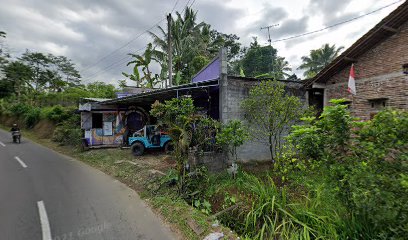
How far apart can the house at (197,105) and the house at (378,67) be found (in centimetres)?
180

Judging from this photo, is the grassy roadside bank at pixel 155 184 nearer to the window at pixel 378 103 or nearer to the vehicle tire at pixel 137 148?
the vehicle tire at pixel 137 148

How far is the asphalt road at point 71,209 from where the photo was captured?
3912mm

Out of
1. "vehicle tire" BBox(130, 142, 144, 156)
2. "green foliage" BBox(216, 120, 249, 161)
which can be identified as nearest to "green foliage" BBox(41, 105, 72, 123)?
"vehicle tire" BBox(130, 142, 144, 156)

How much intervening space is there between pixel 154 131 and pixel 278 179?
24.0 feet

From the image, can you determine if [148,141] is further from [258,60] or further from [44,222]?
[258,60]

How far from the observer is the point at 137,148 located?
1073 centimetres

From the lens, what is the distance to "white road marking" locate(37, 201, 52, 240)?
381 centimetres

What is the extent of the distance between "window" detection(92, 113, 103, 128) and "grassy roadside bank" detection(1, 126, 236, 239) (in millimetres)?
2329

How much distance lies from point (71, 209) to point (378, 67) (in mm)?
10345

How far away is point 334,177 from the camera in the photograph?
287 cm

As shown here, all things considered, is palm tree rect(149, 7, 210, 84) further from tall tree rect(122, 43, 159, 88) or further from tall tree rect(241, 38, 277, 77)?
tall tree rect(241, 38, 277, 77)

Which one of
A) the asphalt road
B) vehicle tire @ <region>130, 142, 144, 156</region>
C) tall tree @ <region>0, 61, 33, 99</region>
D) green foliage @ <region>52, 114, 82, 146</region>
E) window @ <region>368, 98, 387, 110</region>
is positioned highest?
tall tree @ <region>0, 61, 33, 99</region>

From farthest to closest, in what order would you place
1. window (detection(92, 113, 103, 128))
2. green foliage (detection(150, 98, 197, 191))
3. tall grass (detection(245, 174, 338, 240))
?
window (detection(92, 113, 103, 128)), green foliage (detection(150, 98, 197, 191)), tall grass (detection(245, 174, 338, 240))

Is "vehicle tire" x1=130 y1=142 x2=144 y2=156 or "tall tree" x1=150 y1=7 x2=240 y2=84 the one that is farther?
"tall tree" x1=150 y1=7 x2=240 y2=84
